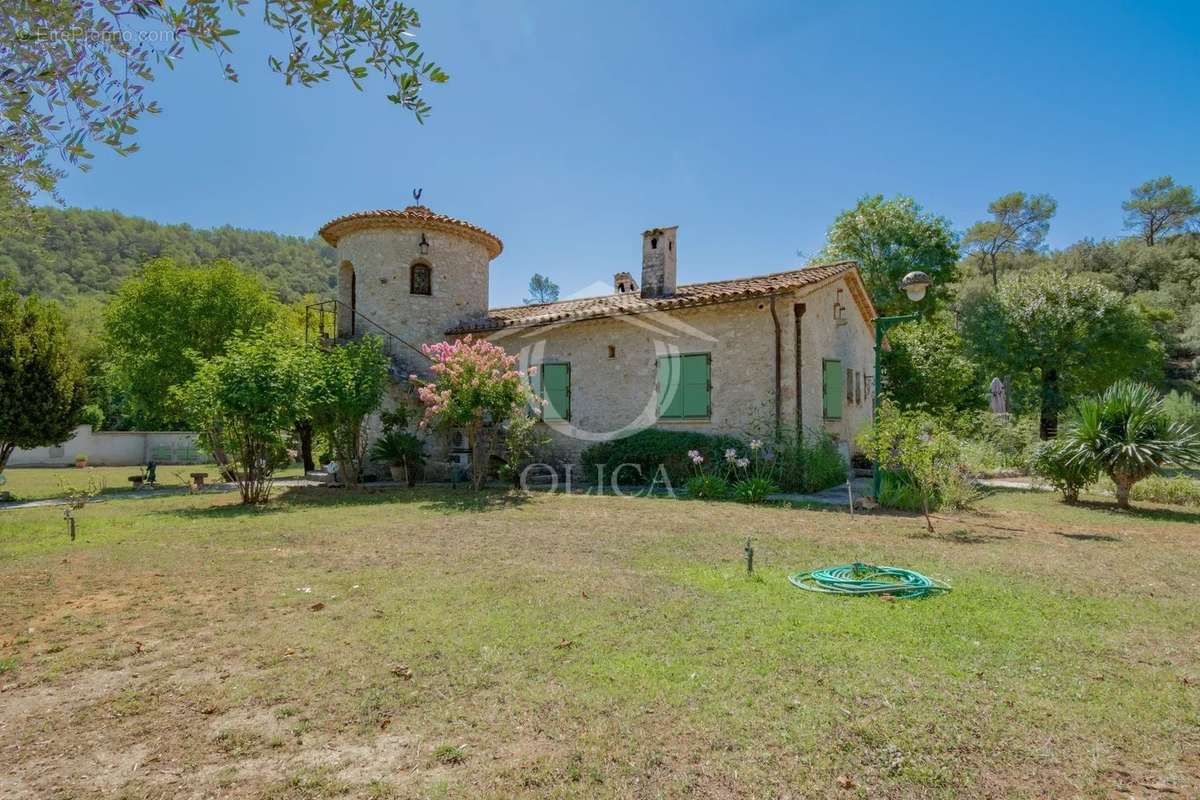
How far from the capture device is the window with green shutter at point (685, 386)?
13.9 metres

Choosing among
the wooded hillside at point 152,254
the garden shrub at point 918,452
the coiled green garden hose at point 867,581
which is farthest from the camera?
the wooded hillside at point 152,254

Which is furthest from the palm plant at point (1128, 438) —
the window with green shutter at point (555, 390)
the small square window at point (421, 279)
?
the small square window at point (421, 279)

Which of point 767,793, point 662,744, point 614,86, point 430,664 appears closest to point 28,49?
point 430,664

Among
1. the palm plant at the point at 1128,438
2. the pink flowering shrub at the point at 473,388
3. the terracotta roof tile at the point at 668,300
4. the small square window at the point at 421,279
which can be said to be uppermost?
the small square window at the point at 421,279

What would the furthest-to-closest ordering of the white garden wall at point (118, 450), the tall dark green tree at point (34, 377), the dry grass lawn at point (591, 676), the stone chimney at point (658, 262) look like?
1. the white garden wall at point (118, 450)
2. the stone chimney at point (658, 262)
3. the tall dark green tree at point (34, 377)
4. the dry grass lawn at point (591, 676)

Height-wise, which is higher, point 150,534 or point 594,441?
point 594,441

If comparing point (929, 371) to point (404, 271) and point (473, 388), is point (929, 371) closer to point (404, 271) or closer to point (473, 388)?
point (473, 388)

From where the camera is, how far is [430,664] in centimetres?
369

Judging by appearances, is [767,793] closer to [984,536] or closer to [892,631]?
[892,631]

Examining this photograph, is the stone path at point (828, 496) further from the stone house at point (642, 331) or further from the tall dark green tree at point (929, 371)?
the tall dark green tree at point (929, 371)

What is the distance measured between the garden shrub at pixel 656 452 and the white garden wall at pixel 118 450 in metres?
22.1

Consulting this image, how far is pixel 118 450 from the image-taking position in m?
29.4

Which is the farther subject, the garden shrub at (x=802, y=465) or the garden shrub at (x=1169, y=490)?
the garden shrub at (x=802, y=465)

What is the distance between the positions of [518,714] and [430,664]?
842 mm
